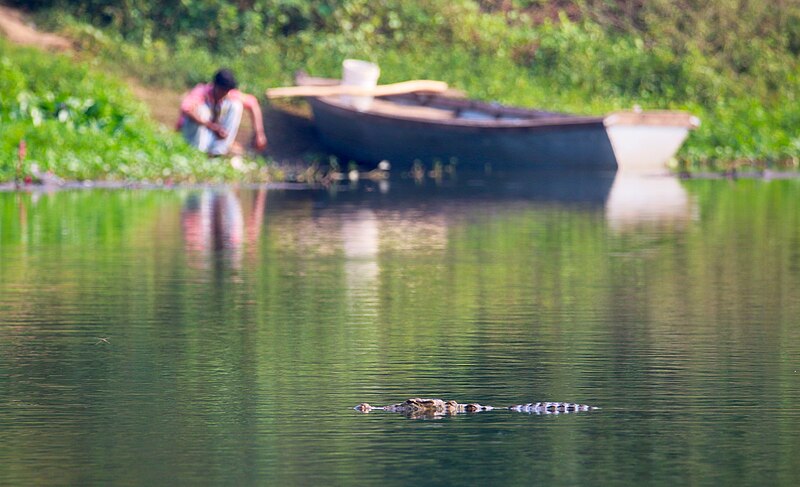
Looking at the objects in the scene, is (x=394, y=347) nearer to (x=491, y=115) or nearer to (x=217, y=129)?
(x=217, y=129)

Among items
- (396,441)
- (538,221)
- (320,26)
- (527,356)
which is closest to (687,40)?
(320,26)

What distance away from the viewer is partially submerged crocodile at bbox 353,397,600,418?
812 cm

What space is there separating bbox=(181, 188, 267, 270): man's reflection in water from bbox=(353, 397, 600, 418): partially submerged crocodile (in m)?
6.55

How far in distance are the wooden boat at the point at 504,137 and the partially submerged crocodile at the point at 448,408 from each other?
18.0 m

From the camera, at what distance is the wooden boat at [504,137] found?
26.9m

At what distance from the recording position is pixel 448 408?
8.18 m

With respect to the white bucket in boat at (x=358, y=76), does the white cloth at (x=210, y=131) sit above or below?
below

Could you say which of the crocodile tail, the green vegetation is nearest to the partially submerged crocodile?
the crocodile tail

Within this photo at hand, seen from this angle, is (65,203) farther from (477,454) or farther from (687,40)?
(687,40)

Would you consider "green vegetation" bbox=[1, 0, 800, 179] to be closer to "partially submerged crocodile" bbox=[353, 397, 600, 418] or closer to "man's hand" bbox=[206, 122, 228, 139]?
"man's hand" bbox=[206, 122, 228, 139]

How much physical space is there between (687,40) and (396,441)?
30.0m

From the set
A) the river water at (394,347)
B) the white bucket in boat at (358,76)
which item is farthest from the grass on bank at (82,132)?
the river water at (394,347)

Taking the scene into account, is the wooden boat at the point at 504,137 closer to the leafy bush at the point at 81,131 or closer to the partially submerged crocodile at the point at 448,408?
the leafy bush at the point at 81,131

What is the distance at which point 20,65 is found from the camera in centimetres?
2812
